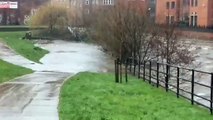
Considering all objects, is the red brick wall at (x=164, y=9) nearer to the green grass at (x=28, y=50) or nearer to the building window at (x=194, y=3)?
the building window at (x=194, y=3)

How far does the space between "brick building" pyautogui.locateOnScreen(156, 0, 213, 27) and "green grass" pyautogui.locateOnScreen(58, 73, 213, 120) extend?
6662 cm

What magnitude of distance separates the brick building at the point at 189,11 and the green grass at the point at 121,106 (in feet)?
219

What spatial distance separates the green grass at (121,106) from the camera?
11211 millimetres

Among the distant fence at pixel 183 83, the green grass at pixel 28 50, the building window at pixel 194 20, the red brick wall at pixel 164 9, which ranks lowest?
the green grass at pixel 28 50

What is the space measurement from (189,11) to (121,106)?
3465 inches

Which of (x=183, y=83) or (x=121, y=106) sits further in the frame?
(x=183, y=83)

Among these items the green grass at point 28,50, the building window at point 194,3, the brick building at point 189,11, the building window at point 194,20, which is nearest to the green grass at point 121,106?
the green grass at point 28,50

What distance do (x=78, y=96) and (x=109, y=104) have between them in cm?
195

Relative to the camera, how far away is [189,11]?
9850 centimetres

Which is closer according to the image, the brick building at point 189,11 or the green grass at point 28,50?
the green grass at point 28,50

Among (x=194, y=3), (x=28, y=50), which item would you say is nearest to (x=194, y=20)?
(x=194, y=3)

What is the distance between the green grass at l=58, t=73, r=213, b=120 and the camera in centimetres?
1121

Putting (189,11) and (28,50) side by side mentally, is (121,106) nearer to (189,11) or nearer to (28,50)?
(28,50)

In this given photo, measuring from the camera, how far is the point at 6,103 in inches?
525
